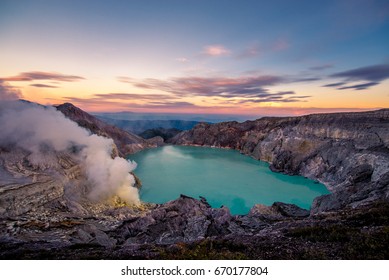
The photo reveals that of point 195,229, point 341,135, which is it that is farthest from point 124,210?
point 341,135

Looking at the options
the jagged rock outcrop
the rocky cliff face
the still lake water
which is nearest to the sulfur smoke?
the still lake water

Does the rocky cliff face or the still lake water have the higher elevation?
the rocky cliff face

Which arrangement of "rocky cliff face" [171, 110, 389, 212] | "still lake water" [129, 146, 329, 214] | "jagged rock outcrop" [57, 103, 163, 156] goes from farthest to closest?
"jagged rock outcrop" [57, 103, 163, 156], "still lake water" [129, 146, 329, 214], "rocky cliff face" [171, 110, 389, 212]

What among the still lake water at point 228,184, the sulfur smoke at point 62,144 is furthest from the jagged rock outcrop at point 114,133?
the sulfur smoke at point 62,144

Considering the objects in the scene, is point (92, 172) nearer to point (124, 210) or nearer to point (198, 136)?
point (124, 210)

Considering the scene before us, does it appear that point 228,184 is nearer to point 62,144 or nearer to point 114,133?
point 62,144

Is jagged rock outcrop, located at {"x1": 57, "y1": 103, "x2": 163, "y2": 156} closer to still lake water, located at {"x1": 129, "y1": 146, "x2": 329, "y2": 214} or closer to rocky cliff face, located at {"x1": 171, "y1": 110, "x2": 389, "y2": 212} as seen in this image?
still lake water, located at {"x1": 129, "y1": 146, "x2": 329, "y2": 214}
